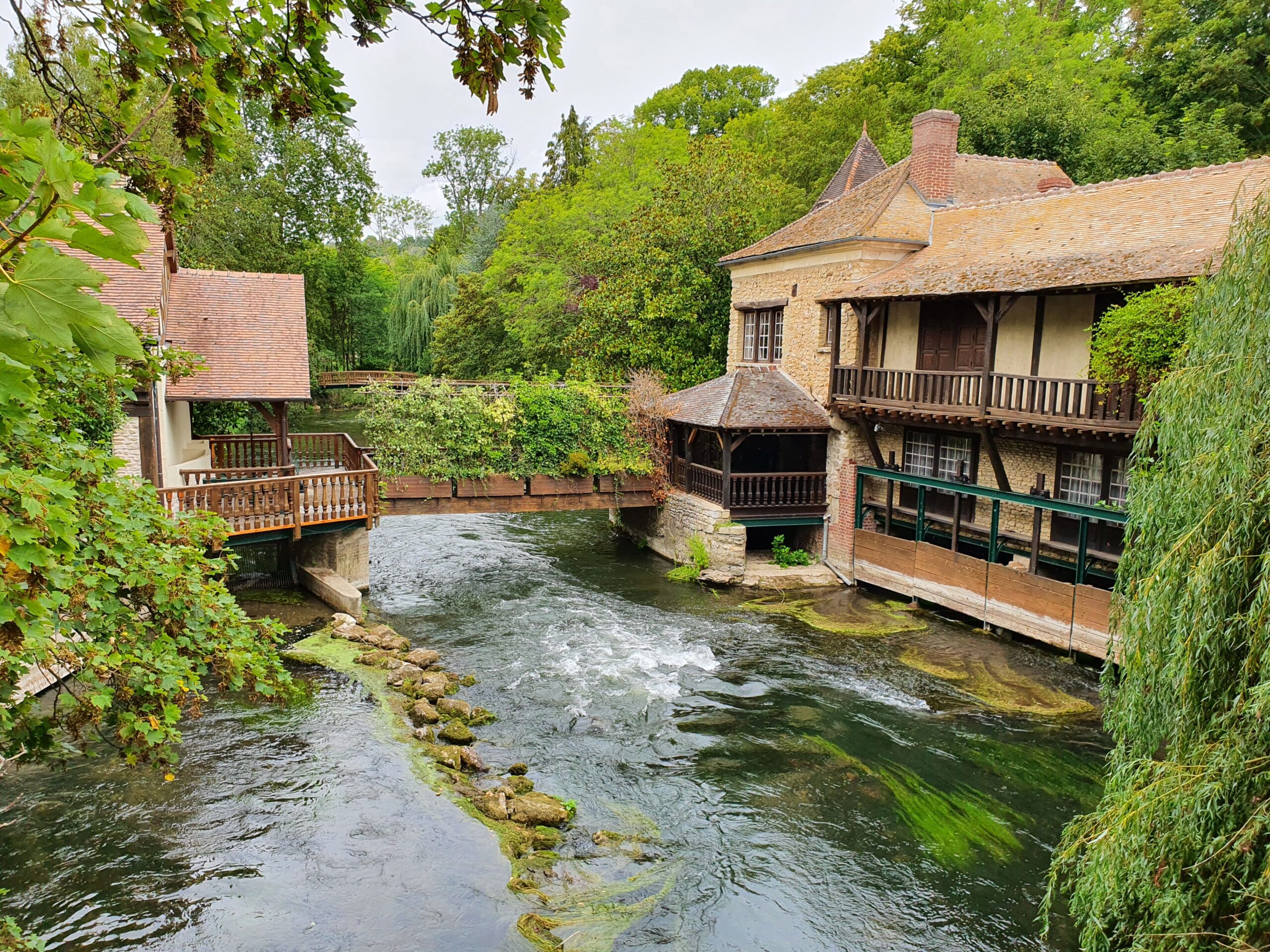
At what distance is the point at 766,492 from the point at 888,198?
7.40 m

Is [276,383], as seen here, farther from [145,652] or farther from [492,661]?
[145,652]

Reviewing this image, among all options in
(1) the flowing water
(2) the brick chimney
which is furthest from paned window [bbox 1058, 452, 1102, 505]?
(2) the brick chimney

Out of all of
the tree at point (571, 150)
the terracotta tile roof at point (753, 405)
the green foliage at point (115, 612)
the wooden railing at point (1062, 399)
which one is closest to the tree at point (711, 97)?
the tree at point (571, 150)

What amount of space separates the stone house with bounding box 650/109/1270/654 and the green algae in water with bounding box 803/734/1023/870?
16.9 feet

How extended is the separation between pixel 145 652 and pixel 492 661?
9.14 meters

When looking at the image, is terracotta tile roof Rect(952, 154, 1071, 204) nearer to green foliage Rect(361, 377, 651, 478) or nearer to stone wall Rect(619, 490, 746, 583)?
stone wall Rect(619, 490, 746, 583)

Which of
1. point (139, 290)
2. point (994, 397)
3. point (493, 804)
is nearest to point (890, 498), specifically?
point (994, 397)

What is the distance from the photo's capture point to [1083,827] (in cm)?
643

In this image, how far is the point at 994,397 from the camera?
15.6 metres

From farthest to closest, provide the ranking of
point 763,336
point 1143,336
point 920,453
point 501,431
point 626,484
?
1. point 763,336
2. point 626,484
3. point 501,431
4. point 920,453
5. point 1143,336

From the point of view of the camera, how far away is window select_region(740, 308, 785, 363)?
21.7m

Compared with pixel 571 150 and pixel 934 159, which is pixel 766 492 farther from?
pixel 571 150

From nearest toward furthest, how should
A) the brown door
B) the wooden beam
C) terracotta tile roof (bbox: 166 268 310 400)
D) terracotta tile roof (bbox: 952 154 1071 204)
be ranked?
the wooden beam < terracotta tile roof (bbox: 166 268 310 400) < the brown door < terracotta tile roof (bbox: 952 154 1071 204)

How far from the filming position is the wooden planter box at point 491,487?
64.1 feet
